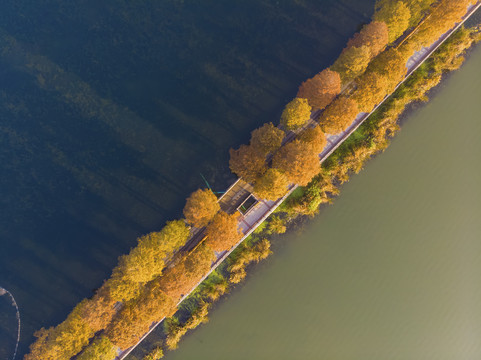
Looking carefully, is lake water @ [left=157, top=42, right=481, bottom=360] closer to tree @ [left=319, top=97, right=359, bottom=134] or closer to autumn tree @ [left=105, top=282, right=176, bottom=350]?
autumn tree @ [left=105, top=282, right=176, bottom=350]

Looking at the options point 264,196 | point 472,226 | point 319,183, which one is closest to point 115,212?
point 264,196

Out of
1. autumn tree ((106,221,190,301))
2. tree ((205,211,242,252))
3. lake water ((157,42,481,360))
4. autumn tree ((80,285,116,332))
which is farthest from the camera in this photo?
lake water ((157,42,481,360))

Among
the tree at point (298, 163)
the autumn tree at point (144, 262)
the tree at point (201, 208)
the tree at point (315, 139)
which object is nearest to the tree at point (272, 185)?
the tree at point (298, 163)

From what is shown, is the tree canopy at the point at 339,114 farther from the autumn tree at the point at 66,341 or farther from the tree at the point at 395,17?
the autumn tree at the point at 66,341

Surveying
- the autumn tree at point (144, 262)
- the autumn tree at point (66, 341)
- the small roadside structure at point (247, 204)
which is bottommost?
the autumn tree at point (66, 341)

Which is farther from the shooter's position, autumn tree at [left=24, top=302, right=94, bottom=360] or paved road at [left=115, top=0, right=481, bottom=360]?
paved road at [left=115, top=0, right=481, bottom=360]

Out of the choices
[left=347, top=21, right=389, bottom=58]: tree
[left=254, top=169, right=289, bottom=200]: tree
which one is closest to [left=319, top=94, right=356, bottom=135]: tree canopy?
[left=347, top=21, right=389, bottom=58]: tree
